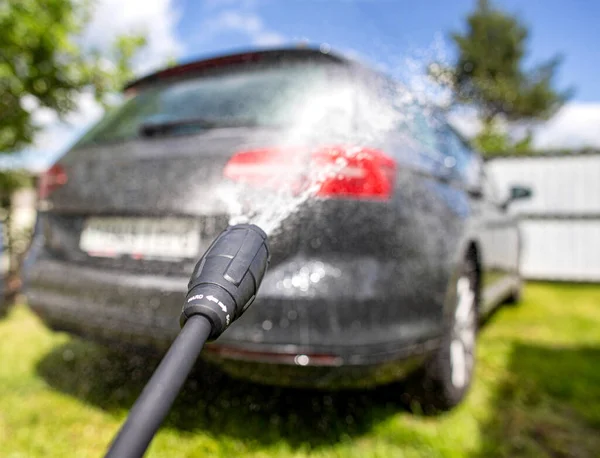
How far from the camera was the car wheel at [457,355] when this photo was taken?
6.98 ft

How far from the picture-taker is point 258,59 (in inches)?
79.9

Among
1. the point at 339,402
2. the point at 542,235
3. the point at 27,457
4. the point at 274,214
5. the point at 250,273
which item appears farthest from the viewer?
the point at 542,235

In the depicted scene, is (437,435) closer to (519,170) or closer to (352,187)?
(352,187)

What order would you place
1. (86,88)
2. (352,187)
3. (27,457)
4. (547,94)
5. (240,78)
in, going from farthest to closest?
(547,94)
(86,88)
(240,78)
(27,457)
(352,187)

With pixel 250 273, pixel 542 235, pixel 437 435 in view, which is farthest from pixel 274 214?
pixel 542 235

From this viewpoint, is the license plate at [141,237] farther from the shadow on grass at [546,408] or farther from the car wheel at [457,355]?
the shadow on grass at [546,408]

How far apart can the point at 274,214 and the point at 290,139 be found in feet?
1.78

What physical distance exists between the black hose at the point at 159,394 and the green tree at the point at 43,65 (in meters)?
5.00

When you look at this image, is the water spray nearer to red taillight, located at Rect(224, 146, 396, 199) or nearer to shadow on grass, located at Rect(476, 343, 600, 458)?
red taillight, located at Rect(224, 146, 396, 199)

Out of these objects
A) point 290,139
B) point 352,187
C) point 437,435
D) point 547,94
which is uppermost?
point 547,94

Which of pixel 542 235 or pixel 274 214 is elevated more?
pixel 274 214

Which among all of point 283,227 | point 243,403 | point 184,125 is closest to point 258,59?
point 184,125

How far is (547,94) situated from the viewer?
63.3 ft

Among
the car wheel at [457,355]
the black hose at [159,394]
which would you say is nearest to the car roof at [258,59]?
the car wheel at [457,355]
